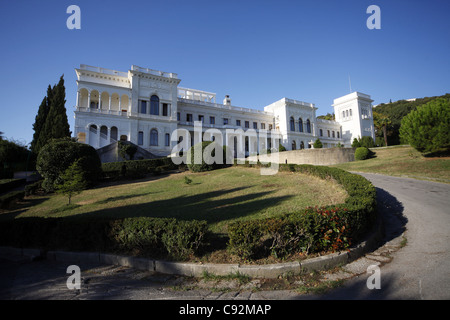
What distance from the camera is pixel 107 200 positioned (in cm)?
1133

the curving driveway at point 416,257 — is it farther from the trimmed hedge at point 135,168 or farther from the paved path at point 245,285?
the trimmed hedge at point 135,168

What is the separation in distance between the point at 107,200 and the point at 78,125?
2247 cm

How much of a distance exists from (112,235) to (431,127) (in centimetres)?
2495

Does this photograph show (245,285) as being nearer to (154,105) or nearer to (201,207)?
(201,207)

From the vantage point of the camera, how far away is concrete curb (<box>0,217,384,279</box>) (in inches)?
147

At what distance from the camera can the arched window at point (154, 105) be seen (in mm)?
34750

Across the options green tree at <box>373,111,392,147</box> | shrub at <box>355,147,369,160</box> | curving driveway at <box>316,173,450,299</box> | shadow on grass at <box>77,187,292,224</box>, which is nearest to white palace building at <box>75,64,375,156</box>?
shrub at <box>355,147,369,160</box>

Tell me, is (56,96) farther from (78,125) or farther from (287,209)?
(287,209)

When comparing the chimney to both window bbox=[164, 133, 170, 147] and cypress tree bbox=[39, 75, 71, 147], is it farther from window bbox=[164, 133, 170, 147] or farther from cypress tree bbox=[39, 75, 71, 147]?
cypress tree bbox=[39, 75, 71, 147]

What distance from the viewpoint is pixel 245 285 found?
138 inches

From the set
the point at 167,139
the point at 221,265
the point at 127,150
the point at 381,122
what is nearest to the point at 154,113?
the point at 167,139

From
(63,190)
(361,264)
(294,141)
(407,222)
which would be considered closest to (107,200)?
(63,190)

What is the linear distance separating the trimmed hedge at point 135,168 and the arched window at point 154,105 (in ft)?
49.4

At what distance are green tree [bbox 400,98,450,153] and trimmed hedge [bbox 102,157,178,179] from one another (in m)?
22.5
